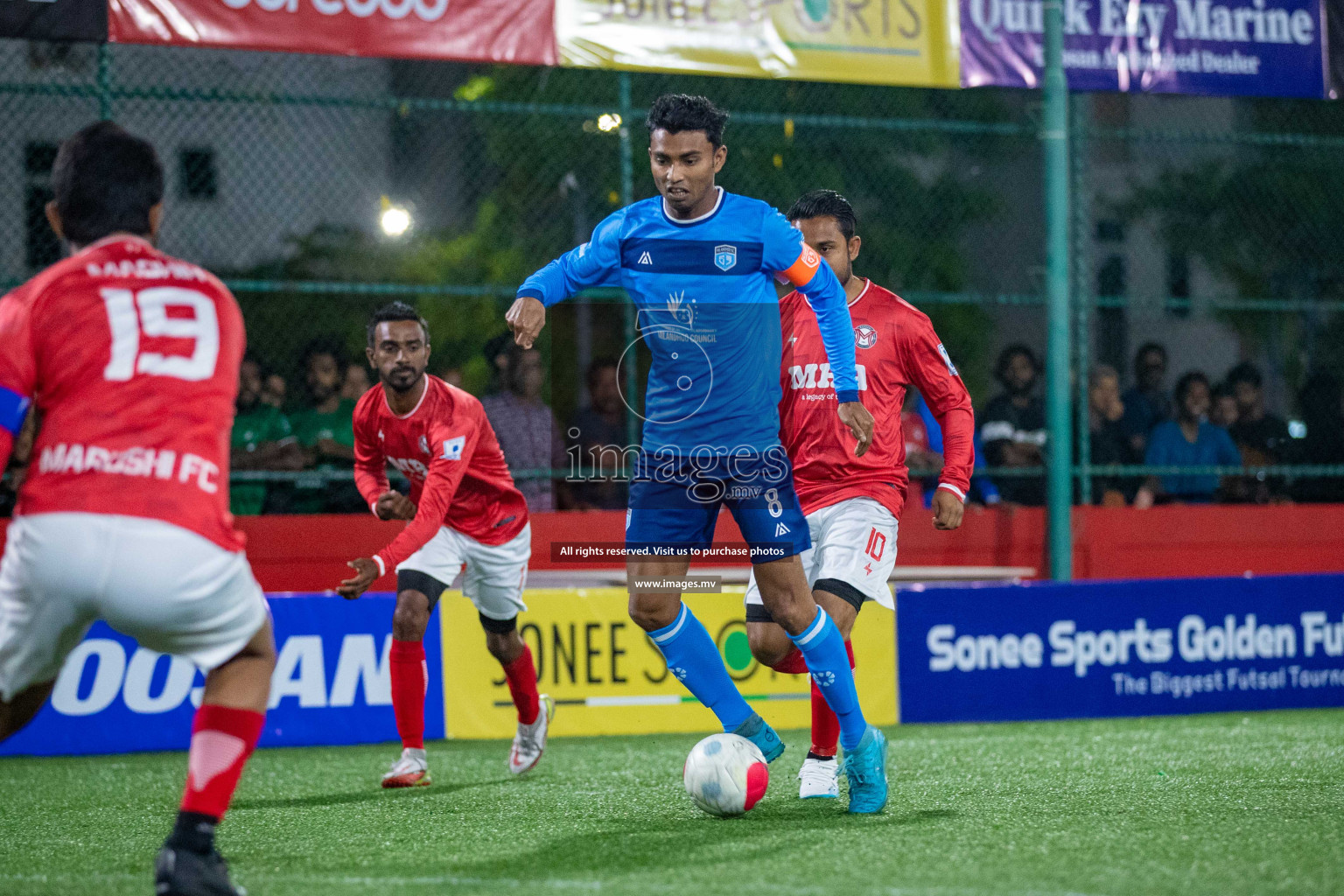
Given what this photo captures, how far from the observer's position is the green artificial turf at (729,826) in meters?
3.92

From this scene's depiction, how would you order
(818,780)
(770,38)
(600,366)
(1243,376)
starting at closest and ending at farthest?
(818,780)
(770,38)
(600,366)
(1243,376)

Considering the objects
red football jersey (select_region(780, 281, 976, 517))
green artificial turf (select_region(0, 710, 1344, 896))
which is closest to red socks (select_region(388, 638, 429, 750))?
green artificial turf (select_region(0, 710, 1344, 896))

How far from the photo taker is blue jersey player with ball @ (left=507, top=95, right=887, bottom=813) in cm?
500

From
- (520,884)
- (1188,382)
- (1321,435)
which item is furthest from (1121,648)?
(520,884)

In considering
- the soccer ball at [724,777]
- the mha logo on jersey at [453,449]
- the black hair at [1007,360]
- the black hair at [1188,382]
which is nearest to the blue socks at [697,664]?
the soccer ball at [724,777]

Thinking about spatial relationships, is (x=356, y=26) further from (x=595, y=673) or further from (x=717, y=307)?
(x=717, y=307)

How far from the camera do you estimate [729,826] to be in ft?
16.1

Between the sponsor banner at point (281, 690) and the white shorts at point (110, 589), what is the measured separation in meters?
4.71

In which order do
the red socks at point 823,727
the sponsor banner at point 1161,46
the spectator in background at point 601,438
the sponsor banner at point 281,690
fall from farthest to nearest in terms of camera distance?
the sponsor banner at point 1161,46, the spectator in background at point 601,438, the sponsor banner at point 281,690, the red socks at point 823,727

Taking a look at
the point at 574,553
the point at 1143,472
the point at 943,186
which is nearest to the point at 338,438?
the point at 574,553

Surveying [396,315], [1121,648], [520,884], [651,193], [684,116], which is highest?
[651,193]

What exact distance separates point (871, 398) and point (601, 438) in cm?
458

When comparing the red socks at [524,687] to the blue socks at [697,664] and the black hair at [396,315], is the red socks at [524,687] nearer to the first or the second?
the black hair at [396,315]

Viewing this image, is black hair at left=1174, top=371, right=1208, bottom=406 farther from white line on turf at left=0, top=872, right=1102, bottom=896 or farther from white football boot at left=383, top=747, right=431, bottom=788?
white line on turf at left=0, top=872, right=1102, bottom=896
